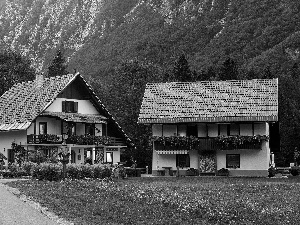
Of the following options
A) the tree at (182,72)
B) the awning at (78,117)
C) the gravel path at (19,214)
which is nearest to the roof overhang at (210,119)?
the awning at (78,117)

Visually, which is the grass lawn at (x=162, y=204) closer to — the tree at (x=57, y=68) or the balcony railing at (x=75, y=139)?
the balcony railing at (x=75, y=139)

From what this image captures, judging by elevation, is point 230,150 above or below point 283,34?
below

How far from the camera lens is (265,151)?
5834 cm

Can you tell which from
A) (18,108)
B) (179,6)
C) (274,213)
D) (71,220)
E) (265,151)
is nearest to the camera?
(71,220)

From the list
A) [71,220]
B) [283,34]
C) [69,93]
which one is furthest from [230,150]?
[283,34]

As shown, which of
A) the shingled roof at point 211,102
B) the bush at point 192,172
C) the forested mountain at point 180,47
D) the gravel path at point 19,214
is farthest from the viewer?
the forested mountain at point 180,47

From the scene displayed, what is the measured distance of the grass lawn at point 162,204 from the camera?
2139 cm

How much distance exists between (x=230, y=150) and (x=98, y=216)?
1534 inches

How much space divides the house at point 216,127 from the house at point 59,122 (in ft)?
20.0

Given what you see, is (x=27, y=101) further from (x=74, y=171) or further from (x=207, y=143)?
(x=74, y=171)

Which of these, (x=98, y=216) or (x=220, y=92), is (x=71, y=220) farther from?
(x=220, y=92)

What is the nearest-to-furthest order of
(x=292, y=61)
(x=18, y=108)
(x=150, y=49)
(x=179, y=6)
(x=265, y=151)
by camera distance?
(x=265, y=151) → (x=18, y=108) → (x=292, y=61) → (x=150, y=49) → (x=179, y=6)

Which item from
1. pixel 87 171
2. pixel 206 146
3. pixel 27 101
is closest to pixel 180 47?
pixel 27 101

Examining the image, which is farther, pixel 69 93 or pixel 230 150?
pixel 69 93
